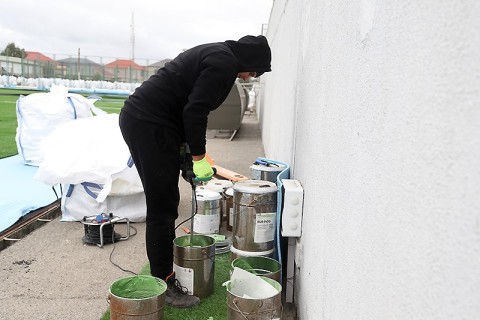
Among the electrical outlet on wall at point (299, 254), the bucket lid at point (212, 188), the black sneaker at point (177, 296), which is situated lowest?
the black sneaker at point (177, 296)

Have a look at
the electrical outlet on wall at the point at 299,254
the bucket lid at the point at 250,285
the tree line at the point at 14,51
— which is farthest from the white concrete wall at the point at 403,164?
the tree line at the point at 14,51

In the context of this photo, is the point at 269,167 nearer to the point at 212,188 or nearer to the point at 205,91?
the point at 212,188

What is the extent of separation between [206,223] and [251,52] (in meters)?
1.69

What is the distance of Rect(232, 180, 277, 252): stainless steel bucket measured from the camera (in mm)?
2881

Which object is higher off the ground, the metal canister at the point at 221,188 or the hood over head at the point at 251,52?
the hood over head at the point at 251,52

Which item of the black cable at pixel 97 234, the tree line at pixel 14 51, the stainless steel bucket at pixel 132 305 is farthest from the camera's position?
the tree line at pixel 14 51

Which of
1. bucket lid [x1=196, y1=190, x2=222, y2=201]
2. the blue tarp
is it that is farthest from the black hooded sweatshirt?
the blue tarp

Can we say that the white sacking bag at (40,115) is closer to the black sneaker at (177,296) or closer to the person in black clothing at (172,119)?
the person in black clothing at (172,119)

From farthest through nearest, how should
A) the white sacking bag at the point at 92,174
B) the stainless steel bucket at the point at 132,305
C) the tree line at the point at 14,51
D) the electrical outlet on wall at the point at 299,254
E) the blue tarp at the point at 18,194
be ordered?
the tree line at the point at 14,51, the blue tarp at the point at 18,194, the white sacking bag at the point at 92,174, the electrical outlet on wall at the point at 299,254, the stainless steel bucket at the point at 132,305

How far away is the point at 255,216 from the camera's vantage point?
9.47ft

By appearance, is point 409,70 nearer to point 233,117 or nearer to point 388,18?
point 388,18

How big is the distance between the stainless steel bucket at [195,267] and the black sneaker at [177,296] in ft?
0.12

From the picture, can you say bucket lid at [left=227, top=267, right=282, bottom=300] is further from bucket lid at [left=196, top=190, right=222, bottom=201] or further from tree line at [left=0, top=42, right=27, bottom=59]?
tree line at [left=0, top=42, right=27, bottom=59]

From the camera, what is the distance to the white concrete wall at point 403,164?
0.64 m
